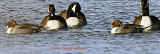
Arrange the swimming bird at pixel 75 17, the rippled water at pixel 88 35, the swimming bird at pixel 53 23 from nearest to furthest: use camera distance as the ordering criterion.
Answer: the rippled water at pixel 88 35
the swimming bird at pixel 53 23
the swimming bird at pixel 75 17

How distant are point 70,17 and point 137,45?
7.47 metres

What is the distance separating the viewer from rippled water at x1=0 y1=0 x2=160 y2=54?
16.7 meters

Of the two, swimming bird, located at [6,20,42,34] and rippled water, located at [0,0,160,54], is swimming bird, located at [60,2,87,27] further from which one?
swimming bird, located at [6,20,42,34]

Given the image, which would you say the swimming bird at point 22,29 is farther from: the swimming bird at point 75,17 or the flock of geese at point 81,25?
the swimming bird at point 75,17

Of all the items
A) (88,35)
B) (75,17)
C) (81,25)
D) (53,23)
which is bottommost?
(88,35)

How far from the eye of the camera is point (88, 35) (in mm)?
19875

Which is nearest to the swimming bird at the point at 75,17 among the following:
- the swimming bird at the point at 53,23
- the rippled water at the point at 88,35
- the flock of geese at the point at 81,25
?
the flock of geese at the point at 81,25

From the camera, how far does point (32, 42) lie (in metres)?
18.2

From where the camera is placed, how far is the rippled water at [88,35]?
16719 millimetres

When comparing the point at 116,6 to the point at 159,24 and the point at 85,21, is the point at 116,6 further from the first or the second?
the point at 159,24

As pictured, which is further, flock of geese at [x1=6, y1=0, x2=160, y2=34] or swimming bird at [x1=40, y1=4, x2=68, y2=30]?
swimming bird at [x1=40, y1=4, x2=68, y2=30]

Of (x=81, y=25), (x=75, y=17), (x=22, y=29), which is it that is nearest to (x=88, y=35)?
(x=22, y=29)

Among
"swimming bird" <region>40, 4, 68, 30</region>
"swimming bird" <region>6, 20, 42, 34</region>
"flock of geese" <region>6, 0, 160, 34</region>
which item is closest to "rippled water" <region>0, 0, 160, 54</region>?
"swimming bird" <region>6, 20, 42, 34</region>

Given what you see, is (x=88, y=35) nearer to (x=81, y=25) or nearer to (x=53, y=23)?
(x=53, y=23)
